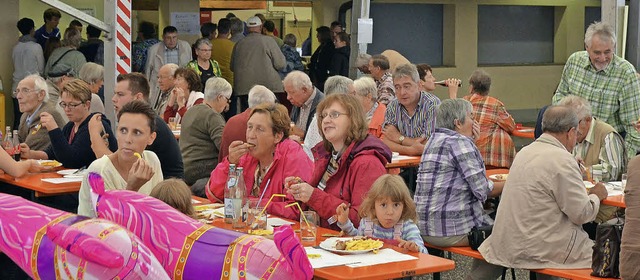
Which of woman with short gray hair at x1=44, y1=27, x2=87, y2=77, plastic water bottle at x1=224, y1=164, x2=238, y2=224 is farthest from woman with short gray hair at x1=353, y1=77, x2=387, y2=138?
woman with short gray hair at x1=44, y1=27, x2=87, y2=77

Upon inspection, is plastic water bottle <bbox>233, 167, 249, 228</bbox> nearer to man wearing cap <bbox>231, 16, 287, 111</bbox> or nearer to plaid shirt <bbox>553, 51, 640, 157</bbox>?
plaid shirt <bbox>553, 51, 640, 157</bbox>

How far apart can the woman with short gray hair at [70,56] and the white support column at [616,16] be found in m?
6.18

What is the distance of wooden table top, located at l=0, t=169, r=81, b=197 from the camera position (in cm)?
738

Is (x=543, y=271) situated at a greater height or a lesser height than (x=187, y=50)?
lesser

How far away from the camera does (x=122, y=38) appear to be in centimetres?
1103

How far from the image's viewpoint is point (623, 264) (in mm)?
5473

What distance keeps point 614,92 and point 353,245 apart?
14.8 ft

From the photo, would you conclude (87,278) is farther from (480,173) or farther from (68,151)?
(68,151)

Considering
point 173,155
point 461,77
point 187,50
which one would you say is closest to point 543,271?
point 173,155

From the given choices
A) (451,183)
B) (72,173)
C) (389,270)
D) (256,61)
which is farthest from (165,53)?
(389,270)

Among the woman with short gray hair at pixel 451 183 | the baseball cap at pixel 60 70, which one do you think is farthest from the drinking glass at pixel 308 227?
the baseball cap at pixel 60 70

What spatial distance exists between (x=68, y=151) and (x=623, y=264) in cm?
402

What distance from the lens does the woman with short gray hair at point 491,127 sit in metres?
9.57

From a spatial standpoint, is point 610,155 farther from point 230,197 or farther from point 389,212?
point 230,197
